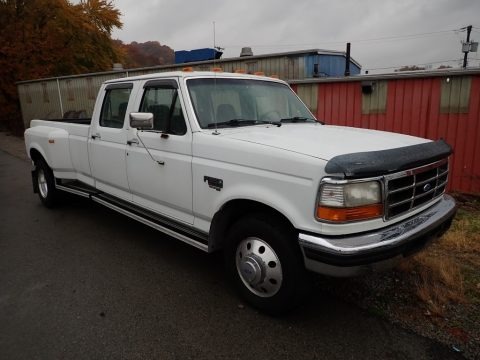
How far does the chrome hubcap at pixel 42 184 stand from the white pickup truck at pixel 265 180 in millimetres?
2055

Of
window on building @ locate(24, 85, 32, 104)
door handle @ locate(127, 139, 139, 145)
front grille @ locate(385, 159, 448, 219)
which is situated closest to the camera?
front grille @ locate(385, 159, 448, 219)

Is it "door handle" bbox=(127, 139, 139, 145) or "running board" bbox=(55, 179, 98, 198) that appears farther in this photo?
"running board" bbox=(55, 179, 98, 198)

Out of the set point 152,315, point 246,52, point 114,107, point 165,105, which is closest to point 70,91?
point 246,52

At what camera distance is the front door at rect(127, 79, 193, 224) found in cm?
366

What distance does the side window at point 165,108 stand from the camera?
376 cm

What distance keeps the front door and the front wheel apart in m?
0.69

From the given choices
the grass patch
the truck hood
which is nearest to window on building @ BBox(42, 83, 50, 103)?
the truck hood

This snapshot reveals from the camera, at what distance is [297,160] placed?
2.73 meters

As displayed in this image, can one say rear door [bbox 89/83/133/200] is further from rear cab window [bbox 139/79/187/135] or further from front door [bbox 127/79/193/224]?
rear cab window [bbox 139/79/187/135]

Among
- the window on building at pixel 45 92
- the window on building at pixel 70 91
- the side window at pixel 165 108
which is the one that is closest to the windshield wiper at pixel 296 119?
the side window at pixel 165 108

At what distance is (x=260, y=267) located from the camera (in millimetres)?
3098

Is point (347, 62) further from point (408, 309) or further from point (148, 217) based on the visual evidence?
point (408, 309)

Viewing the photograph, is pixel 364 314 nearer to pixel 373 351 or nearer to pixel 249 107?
pixel 373 351

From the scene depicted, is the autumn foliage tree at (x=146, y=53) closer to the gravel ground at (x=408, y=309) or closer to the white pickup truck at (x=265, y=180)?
the white pickup truck at (x=265, y=180)
